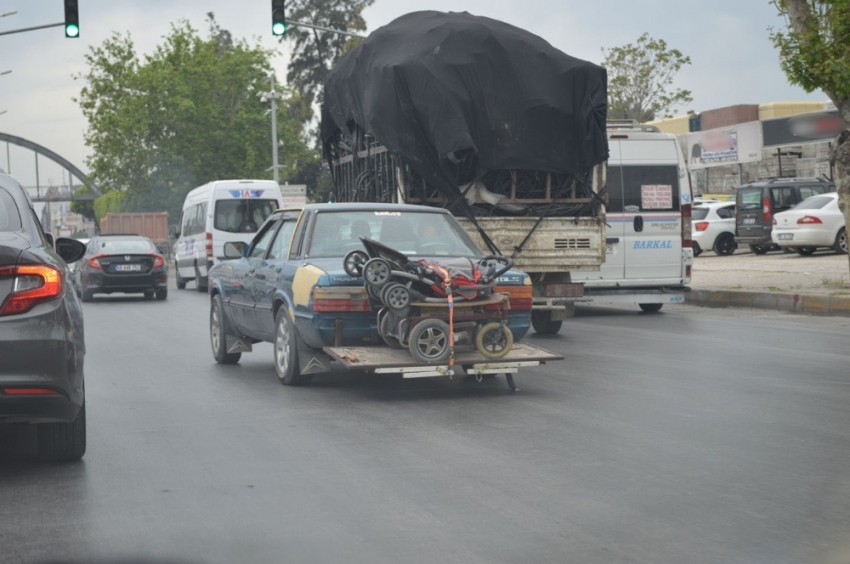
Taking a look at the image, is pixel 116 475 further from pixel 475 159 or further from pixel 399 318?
pixel 475 159

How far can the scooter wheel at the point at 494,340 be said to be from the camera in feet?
30.8

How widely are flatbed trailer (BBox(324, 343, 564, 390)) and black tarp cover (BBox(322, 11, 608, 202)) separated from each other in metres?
5.38

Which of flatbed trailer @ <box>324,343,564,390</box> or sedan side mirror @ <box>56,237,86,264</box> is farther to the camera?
flatbed trailer @ <box>324,343,564,390</box>

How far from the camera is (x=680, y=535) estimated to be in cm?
516

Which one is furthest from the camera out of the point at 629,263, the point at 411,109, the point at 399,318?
the point at 629,263

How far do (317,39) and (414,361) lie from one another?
6722 cm

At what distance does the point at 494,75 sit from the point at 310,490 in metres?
9.86

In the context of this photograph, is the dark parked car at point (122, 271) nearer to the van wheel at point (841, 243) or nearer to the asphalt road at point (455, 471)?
the asphalt road at point (455, 471)

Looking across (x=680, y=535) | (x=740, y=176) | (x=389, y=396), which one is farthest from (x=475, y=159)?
(x=740, y=176)

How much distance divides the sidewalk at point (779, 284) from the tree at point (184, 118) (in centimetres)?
3599

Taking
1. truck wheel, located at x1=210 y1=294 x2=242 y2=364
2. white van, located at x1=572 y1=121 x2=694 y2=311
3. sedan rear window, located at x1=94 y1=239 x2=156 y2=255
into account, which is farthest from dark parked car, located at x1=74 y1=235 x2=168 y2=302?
truck wheel, located at x1=210 y1=294 x2=242 y2=364

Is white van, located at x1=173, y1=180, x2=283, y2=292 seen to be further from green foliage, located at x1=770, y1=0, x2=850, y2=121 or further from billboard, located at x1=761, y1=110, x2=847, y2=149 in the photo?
billboard, located at x1=761, y1=110, x2=847, y2=149

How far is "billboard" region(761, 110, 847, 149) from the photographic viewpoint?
3919 centimetres

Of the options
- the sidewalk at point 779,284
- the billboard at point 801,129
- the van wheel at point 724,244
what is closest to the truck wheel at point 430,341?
the sidewalk at point 779,284
